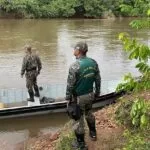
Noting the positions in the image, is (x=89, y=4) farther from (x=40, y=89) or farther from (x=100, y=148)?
(x=100, y=148)

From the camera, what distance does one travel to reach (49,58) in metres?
21.8

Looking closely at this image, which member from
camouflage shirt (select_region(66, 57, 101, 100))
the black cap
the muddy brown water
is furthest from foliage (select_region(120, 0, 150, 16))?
the muddy brown water

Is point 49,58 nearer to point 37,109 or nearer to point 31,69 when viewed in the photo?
point 31,69

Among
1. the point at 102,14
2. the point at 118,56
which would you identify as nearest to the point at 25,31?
the point at 118,56

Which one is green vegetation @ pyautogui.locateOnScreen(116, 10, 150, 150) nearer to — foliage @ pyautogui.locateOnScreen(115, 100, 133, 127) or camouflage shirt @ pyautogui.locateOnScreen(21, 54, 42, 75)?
foliage @ pyautogui.locateOnScreen(115, 100, 133, 127)

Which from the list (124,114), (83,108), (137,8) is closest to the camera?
(137,8)

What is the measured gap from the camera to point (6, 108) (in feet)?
33.4

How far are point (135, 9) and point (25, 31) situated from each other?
28.0m

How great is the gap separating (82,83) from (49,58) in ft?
50.0

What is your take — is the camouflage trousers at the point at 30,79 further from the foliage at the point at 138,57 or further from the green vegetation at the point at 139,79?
the foliage at the point at 138,57

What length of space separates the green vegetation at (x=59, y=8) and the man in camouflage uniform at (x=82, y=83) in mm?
38648

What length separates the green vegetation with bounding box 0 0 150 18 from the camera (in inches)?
1780

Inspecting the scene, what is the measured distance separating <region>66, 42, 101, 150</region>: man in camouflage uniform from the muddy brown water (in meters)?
2.76

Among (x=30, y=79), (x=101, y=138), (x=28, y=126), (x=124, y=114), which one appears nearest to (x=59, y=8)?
(x=30, y=79)
